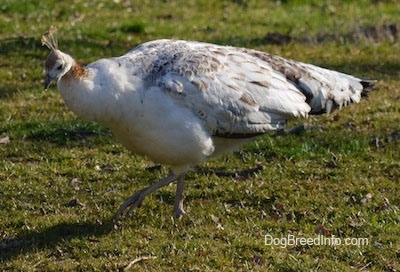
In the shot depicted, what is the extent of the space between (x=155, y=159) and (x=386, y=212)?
168cm

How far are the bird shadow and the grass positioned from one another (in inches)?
0.5

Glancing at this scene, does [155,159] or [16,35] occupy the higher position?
[155,159]

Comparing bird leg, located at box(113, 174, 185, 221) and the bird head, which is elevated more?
the bird head

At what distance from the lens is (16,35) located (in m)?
11.7

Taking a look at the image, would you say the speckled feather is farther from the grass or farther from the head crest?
the grass

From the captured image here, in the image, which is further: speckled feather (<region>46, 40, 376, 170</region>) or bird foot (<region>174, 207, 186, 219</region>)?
bird foot (<region>174, 207, 186, 219</region>)

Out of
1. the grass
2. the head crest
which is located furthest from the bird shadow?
the head crest

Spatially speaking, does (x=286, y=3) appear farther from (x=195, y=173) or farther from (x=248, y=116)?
(x=248, y=116)

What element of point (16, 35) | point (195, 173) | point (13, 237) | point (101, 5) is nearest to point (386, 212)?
point (195, 173)

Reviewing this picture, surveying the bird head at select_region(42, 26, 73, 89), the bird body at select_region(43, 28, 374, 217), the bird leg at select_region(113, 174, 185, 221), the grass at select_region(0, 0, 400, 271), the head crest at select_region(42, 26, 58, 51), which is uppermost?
the head crest at select_region(42, 26, 58, 51)

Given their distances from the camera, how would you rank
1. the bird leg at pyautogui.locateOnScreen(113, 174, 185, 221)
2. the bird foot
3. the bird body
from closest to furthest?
1. the bird body
2. the bird leg at pyautogui.locateOnScreen(113, 174, 185, 221)
3. the bird foot

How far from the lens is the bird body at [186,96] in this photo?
20.5 ft

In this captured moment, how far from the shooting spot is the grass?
618cm

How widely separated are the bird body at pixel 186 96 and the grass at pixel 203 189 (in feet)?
1.44
